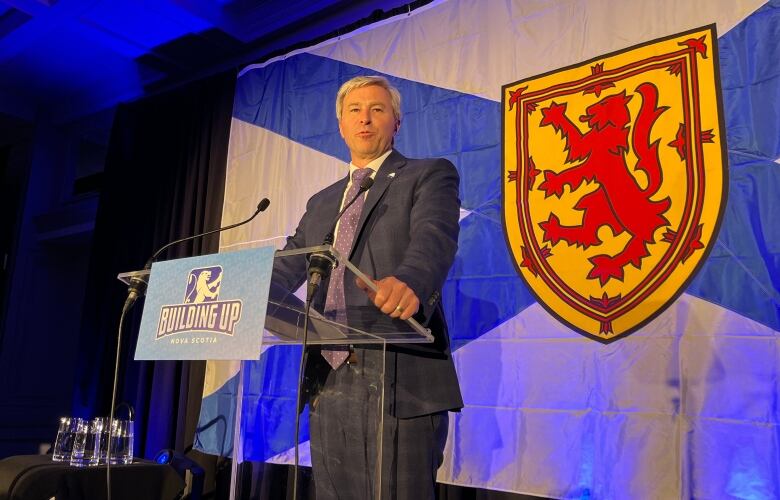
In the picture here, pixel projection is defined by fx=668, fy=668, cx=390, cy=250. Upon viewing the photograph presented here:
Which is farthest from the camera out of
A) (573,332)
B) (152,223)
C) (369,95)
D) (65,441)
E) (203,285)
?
(152,223)

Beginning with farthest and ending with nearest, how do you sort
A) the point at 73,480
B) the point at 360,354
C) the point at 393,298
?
the point at 73,480 → the point at 360,354 → the point at 393,298

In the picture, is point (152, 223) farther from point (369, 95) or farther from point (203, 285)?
point (203, 285)

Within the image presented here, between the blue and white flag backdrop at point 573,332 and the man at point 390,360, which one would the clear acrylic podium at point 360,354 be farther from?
the blue and white flag backdrop at point 573,332

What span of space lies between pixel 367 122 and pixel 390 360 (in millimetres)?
777

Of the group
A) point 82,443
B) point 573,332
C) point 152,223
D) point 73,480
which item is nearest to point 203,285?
point 73,480

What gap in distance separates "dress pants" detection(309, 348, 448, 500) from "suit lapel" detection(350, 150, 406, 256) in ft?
1.24

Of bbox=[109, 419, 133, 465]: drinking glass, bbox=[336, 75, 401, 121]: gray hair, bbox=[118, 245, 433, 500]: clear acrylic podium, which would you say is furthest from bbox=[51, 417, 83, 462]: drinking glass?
bbox=[336, 75, 401, 121]: gray hair

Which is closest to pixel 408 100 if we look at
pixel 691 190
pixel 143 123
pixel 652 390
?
pixel 691 190

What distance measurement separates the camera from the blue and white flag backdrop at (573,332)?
223 centimetres

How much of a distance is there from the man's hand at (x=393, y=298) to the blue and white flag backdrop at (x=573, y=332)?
0.56m

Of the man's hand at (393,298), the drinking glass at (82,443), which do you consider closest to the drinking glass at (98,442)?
the drinking glass at (82,443)

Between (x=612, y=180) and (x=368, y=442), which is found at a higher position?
(x=612, y=180)

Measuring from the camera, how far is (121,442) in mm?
2607

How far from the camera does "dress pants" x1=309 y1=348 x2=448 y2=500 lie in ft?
4.66
